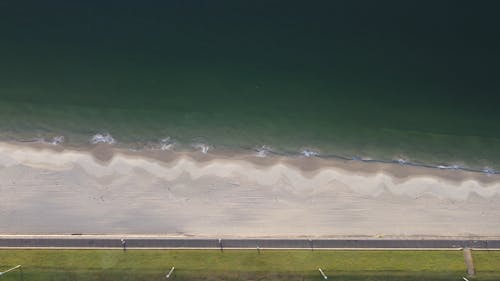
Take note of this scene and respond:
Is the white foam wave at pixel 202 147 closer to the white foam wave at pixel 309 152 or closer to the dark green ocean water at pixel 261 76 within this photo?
the dark green ocean water at pixel 261 76

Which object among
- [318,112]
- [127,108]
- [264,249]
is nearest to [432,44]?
[318,112]

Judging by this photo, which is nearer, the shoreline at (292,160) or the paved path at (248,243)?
the paved path at (248,243)

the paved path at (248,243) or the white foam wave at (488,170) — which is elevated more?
the white foam wave at (488,170)


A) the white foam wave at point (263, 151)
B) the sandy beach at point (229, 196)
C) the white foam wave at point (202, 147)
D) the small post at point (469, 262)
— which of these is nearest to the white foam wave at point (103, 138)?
the sandy beach at point (229, 196)

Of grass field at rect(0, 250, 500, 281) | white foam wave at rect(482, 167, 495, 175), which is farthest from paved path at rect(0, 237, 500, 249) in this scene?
white foam wave at rect(482, 167, 495, 175)

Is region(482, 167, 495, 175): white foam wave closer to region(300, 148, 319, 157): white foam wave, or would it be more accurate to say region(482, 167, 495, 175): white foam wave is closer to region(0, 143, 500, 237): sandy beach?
region(0, 143, 500, 237): sandy beach

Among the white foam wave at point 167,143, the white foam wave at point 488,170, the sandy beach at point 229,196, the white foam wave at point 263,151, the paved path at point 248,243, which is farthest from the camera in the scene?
the white foam wave at point 488,170
